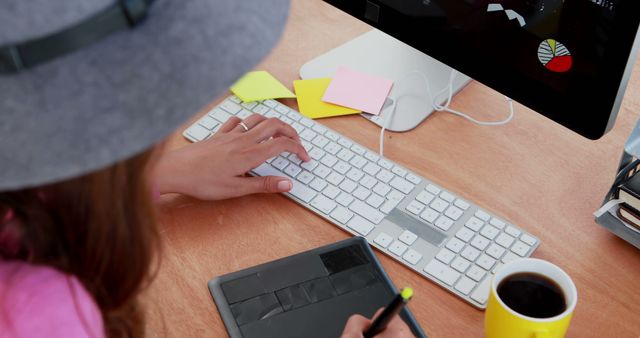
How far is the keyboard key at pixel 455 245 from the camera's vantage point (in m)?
0.82

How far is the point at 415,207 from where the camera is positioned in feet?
2.85

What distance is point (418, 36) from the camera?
946 mm

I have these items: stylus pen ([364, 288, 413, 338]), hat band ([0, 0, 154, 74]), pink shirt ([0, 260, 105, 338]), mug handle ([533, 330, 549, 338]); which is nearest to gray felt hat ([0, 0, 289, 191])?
hat band ([0, 0, 154, 74])

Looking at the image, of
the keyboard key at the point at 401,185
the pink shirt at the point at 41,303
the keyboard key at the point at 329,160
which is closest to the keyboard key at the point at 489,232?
the keyboard key at the point at 401,185

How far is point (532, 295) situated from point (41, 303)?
44cm

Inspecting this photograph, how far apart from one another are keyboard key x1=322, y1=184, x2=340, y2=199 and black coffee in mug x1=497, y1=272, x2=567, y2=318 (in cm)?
25

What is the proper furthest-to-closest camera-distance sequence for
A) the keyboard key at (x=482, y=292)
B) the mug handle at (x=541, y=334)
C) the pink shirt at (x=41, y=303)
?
the keyboard key at (x=482, y=292) < the mug handle at (x=541, y=334) < the pink shirt at (x=41, y=303)

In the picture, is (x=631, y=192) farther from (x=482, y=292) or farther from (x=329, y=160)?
(x=329, y=160)

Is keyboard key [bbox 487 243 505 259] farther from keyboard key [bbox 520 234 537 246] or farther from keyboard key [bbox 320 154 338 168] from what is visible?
keyboard key [bbox 320 154 338 168]

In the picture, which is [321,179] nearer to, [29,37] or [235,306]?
[235,306]

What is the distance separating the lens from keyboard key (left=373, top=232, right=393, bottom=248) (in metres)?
0.83

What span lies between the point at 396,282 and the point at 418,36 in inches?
12.9

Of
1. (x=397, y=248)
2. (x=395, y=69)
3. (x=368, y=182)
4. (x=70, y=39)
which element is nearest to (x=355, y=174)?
(x=368, y=182)

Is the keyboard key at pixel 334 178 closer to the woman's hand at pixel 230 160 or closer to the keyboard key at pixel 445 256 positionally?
the woman's hand at pixel 230 160
